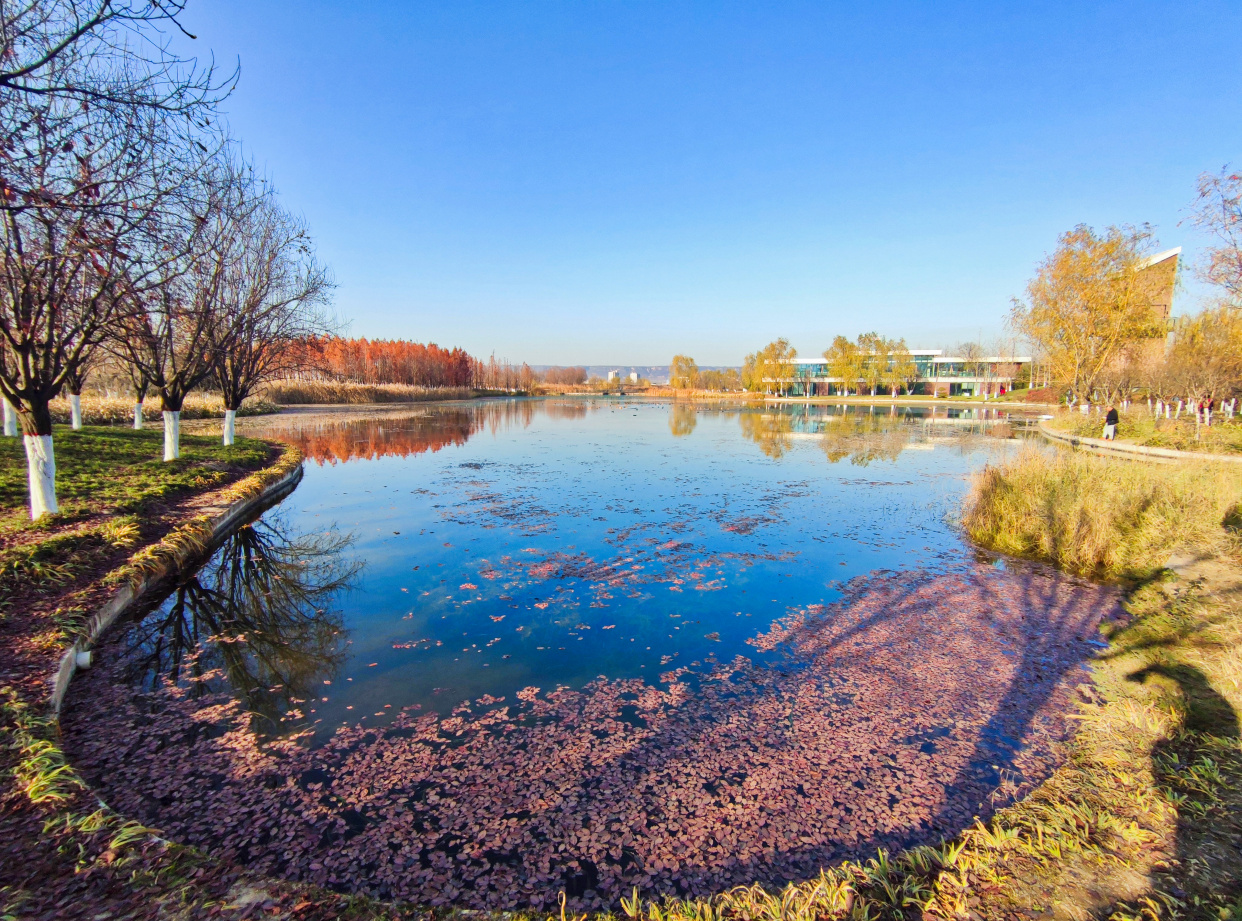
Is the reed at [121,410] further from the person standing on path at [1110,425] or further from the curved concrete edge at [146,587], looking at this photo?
the person standing on path at [1110,425]

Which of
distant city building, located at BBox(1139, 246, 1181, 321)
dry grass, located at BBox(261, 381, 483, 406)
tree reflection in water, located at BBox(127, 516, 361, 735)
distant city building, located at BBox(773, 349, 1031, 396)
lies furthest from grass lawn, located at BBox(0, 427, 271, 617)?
distant city building, located at BBox(773, 349, 1031, 396)

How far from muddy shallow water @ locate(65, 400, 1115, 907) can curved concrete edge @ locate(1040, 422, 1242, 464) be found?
9.84 m

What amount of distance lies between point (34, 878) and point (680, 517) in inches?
360

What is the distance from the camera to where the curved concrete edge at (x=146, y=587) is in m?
4.34

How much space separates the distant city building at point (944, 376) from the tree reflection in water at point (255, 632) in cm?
7849

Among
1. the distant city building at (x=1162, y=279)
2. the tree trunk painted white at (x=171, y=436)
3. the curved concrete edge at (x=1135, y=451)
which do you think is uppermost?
the distant city building at (x=1162, y=279)

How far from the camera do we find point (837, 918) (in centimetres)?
231

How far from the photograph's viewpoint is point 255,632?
572 cm

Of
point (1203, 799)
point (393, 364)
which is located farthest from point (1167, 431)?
point (393, 364)

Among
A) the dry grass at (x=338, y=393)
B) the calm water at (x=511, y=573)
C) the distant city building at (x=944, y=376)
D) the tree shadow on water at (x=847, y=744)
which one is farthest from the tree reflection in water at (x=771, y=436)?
the distant city building at (x=944, y=376)

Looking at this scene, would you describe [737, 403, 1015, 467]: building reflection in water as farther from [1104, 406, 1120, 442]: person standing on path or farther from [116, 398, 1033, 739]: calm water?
[1104, 406, 1120, 442]: person standing on path

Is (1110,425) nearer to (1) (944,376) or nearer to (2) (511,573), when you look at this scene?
(2) (511,573)

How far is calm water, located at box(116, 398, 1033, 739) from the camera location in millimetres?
4891

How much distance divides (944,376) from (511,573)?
89.8 meters
